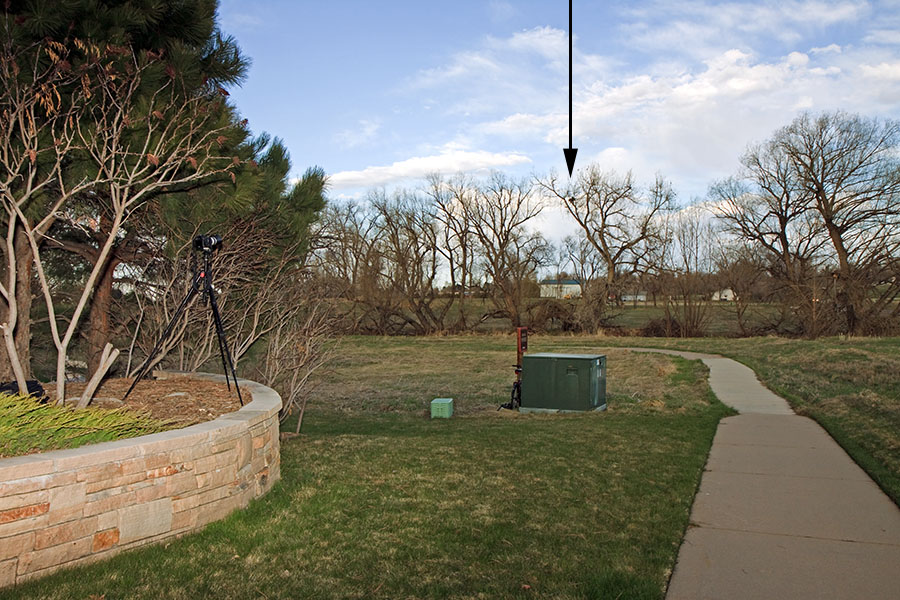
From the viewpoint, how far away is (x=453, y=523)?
Answer: 487cm

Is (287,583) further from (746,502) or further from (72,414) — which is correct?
(746,502)

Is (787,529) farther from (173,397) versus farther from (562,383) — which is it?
(562,383)

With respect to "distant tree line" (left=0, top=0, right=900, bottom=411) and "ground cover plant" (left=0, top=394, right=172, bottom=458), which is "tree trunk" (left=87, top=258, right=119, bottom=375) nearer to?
"distant tree line" (left=0, top=0, right=900, bottom=411)

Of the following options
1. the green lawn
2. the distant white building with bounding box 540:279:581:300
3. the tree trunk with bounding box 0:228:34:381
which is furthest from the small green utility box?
the distant white building with bounding box 540:279:581:300

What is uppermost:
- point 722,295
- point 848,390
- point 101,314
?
point 722,295

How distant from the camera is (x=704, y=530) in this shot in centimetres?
499

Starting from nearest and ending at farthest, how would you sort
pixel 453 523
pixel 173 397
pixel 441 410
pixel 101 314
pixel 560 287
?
pixel 453 523
pixel 173 397
pixel 101 314
pixel 441 410
pixel 560 287

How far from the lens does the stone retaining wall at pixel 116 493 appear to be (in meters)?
3.62

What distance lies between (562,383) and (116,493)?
28.6 ft

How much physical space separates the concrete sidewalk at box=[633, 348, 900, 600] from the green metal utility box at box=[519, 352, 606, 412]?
135 inches

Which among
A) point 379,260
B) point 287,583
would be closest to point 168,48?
point 287,583

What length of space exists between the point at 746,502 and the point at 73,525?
491cm

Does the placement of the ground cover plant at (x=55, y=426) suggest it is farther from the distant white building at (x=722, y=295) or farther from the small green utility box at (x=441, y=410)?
the distant white building at (x=722, y=295)

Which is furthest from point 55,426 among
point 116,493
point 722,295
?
point 722,295
